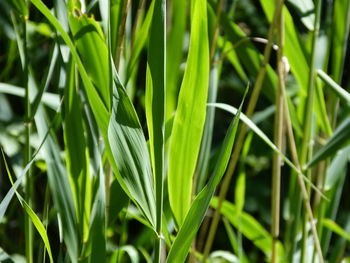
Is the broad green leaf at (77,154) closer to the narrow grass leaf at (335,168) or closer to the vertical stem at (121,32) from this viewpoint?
the vertical stem at (121,32)

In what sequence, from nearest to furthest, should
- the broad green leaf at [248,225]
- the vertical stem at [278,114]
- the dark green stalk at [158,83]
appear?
1. the dark green stalk at [158,83]
2. the vertical stem at [278,114]
3. the broad green leaf at [248,225]

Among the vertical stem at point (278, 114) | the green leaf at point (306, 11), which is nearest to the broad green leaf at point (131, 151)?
the vertical stem at point (278, 114)

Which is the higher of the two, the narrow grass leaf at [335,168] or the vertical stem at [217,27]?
the vertical stem at [217,27]

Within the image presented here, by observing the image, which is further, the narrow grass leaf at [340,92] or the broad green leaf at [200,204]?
the narrow grass leaf at [340,92]

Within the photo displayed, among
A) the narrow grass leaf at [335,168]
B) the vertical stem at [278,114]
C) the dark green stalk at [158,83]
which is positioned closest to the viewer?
the dark green stalk at [158,83]

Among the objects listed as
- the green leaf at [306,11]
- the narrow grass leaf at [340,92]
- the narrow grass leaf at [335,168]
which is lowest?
the narrow grass leaf at [335,168]

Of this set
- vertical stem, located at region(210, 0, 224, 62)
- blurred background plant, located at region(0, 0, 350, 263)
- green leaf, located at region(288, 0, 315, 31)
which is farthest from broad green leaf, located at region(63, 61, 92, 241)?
green leaf, located at region(288, 0, 315, 31)
